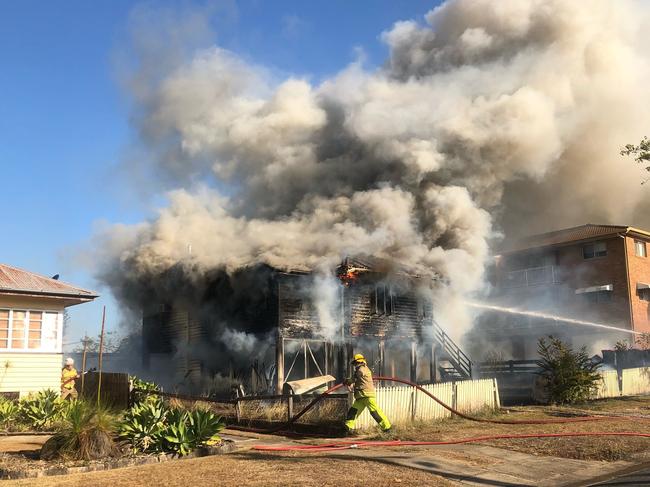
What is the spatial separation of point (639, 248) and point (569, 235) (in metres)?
3.90

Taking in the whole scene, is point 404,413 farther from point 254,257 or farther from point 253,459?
point 254,257

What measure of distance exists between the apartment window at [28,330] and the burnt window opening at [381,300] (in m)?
12.0

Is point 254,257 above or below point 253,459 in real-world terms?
above

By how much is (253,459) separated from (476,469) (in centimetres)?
313

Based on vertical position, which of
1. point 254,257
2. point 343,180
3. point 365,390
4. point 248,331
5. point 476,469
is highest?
point 343,180

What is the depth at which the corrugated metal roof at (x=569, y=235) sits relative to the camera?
35812 millimetres

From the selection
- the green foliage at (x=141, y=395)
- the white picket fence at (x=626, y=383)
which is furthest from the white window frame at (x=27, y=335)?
the white picket fence at (x=626, y=383)

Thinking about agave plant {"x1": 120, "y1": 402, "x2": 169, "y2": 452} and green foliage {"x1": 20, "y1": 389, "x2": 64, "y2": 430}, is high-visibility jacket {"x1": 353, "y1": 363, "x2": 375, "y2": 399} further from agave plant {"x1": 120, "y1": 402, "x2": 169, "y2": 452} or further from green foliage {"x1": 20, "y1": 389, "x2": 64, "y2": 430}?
green foliage {"x1": 20, "y1": 389, "x2": 64, "y2": 430}

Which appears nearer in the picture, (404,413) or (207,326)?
(404,413)

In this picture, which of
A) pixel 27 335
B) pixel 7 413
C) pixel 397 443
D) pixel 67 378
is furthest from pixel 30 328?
pixel 397 443

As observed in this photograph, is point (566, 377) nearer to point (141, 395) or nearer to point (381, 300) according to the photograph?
point (381, 300)

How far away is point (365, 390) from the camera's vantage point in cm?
1145

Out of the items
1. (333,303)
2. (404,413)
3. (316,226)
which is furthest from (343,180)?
(404,413)

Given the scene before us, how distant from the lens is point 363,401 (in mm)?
11484
